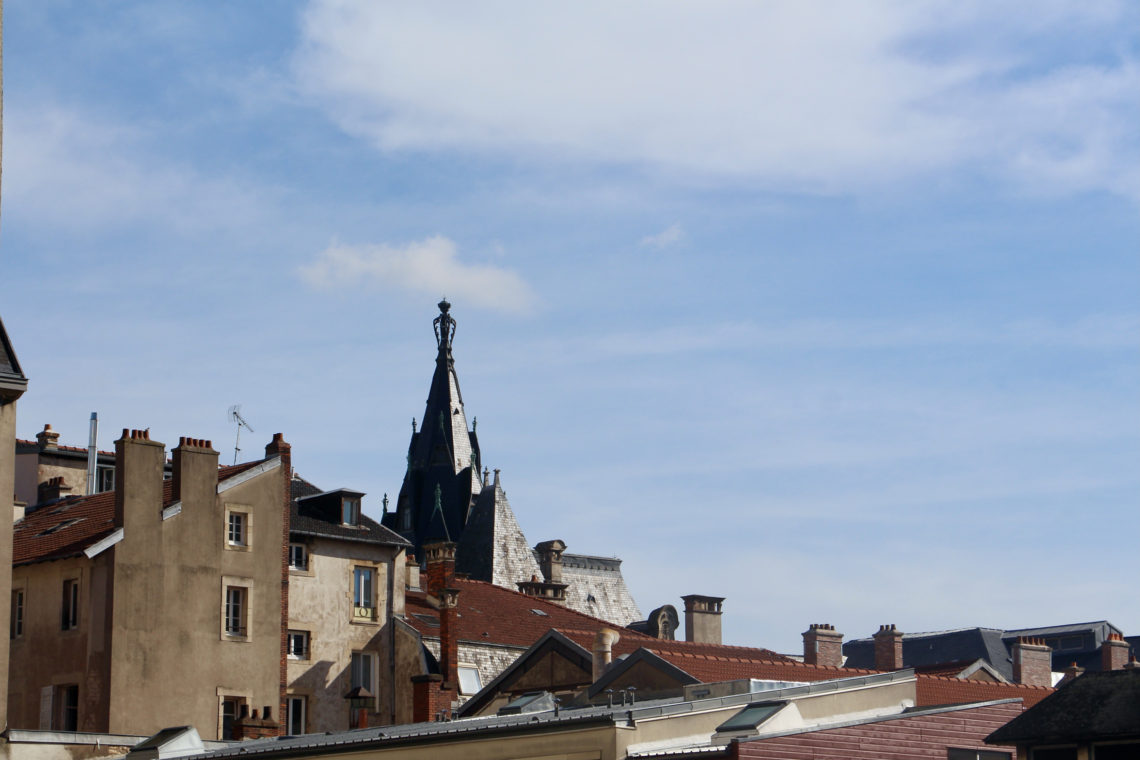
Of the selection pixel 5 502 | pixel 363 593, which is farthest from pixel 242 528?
pixel 5 502

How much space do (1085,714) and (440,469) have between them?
109 meters

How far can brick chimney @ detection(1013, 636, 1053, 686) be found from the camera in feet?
213

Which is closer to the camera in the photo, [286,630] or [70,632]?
[70,632]

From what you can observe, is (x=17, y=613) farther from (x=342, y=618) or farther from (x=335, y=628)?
(x=342, y=618)

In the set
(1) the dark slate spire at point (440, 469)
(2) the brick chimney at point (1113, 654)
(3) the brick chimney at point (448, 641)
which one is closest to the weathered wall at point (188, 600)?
(3) the brick chimney at point (448, 641)

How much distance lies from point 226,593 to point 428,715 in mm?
6609

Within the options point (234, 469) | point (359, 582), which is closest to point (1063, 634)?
point (359, 582)

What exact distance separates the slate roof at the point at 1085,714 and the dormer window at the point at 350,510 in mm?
32923

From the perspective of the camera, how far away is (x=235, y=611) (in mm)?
51844

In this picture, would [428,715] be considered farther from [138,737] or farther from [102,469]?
[102,469]

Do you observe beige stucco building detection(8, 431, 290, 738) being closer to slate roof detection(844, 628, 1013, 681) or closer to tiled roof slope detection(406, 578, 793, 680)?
tiled roof slope detection(406, 578, 793, 680)

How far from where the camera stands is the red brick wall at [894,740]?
27.7m

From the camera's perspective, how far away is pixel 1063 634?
9500 cm

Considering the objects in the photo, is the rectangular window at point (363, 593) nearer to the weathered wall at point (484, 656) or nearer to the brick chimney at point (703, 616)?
the weathered wall at point (484, 656)
